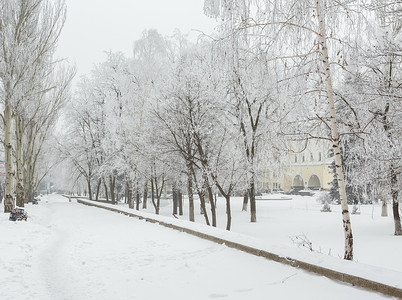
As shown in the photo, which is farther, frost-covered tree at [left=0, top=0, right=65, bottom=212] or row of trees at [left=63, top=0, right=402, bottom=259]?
frost-covered tree at [left=0, top=0, right=65, bottom=212]

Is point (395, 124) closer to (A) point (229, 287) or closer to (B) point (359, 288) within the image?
(B) point (359, 288)

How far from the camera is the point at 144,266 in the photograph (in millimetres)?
6906

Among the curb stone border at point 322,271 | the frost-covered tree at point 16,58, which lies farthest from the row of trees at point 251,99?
the frost-covered tree at point 16,58

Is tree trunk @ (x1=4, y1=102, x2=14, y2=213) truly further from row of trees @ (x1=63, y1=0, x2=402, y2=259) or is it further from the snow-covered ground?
row of trees @ (x1=63, y1=0, x2=402, y2=259)

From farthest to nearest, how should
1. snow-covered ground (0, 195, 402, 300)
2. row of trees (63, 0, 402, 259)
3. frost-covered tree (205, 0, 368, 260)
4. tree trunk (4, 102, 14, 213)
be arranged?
tree trunk (4, 102, 14, 213)
row of trees (63, 0, 402, 259)
frost-covered tree (205, 0, 368, 260)
snow-covered ground (0, 195, 402, 300)

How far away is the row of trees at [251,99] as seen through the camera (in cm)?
654

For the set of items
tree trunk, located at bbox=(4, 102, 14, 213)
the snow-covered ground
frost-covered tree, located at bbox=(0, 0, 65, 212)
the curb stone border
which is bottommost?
the snow-covered ground

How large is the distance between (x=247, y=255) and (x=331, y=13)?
16.2 feet

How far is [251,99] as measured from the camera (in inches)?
818

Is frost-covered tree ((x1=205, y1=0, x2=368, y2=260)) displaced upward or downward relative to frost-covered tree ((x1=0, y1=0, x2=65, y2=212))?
downward

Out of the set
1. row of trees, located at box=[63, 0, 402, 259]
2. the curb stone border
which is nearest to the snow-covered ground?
the curb stone border

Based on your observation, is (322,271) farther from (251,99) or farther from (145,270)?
(251,99)

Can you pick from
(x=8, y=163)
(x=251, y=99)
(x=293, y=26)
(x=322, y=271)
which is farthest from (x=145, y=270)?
(x=251, y=99)

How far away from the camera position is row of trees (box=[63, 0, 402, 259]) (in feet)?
21.4
